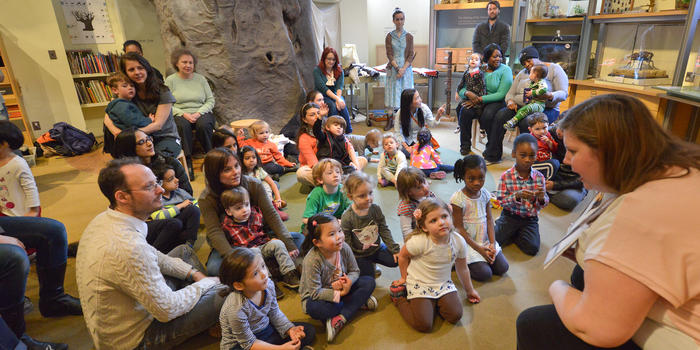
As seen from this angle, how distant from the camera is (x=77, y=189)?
3865 millimetres

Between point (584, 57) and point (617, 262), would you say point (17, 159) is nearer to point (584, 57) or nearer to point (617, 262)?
point (617, 262)

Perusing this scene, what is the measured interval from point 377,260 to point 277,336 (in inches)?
30.8

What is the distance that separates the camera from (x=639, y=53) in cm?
443

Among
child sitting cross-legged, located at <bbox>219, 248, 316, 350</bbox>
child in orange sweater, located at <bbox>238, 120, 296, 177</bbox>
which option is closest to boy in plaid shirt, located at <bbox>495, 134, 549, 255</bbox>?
child sitting cross-legged, located at <bbox>219, 248, 316, 350</bbox>

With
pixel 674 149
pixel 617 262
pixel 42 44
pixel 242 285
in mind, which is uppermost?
pixel 42 44

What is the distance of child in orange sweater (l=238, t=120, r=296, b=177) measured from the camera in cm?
385

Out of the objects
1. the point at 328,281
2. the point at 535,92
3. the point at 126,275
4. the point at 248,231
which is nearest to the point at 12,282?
the point at 126,275

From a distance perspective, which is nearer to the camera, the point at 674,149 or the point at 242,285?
the point at 674,149

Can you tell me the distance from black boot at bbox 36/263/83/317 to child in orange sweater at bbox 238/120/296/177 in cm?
205

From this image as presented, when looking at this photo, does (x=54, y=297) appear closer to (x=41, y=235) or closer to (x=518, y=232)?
(x=41, y=235)

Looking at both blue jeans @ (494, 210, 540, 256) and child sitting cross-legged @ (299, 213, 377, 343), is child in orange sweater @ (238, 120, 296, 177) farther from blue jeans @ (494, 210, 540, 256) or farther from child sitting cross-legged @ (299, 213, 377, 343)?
blue jeans @ (494, 210, 540, 256)

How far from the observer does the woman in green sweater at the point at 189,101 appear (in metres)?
4.04

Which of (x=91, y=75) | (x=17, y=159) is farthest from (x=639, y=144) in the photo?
(x=91, y=75)

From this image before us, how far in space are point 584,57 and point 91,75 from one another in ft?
22.0
